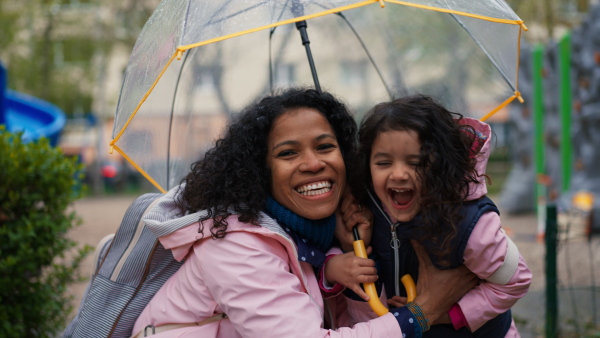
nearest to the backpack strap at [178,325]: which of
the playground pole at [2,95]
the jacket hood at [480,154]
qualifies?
the jacket hood at [480,154]

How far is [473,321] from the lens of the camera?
8.36 feet

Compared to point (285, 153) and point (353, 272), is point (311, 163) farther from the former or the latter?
point (353, 272)

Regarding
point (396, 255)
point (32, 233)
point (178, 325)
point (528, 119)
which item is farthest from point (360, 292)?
point (528, 119)

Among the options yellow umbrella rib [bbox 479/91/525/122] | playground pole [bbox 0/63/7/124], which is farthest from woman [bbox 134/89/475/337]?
playground pole [bbox 0/63/7/124]

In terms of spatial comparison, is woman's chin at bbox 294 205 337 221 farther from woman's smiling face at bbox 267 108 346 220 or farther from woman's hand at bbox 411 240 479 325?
woman's hand at bbox 411 240 479 325

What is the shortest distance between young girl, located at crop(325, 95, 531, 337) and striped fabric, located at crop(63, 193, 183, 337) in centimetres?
90

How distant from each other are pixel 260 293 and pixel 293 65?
258 cm

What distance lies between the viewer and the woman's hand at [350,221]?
8.69 feet

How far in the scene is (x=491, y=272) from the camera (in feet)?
7.98

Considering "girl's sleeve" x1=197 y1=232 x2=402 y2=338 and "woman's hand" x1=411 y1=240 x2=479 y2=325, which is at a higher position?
"girl's sleeve" x1=197 y1=232 x2=402 y2=338

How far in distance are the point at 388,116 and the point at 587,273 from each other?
5454 millimetres

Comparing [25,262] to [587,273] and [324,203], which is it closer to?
[324,203]

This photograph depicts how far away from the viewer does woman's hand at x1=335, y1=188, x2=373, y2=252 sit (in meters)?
2.65

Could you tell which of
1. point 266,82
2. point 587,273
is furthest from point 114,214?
point 266,82
